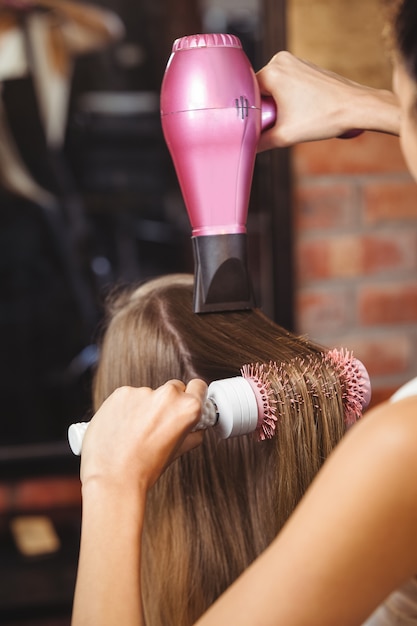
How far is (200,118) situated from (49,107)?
81cm

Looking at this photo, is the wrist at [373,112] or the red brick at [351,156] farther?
the red brick at [351,156]

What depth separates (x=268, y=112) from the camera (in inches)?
26.5

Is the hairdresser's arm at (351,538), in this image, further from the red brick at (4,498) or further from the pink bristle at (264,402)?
the red brick at (4,498)

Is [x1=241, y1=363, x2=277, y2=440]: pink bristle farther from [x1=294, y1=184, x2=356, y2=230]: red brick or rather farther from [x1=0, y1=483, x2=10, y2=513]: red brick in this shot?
[x1=0, y1=483, x2=10, y2=513]: red brick

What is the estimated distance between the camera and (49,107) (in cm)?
135

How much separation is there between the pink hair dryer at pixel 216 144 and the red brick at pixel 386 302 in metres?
0.83

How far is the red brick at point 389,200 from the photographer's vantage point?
1.43 m

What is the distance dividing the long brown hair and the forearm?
0.17 meters

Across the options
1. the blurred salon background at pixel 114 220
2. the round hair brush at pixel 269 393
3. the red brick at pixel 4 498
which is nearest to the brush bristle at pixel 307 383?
the round hair brush at pixel 269 393

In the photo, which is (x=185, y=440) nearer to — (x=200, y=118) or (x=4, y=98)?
(x=200, y=118)

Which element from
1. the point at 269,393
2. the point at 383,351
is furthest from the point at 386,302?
the point at 269,393

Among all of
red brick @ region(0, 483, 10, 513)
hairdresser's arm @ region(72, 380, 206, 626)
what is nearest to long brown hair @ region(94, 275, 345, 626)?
hairdresser's arm @ region(72, 380, 206, 626)

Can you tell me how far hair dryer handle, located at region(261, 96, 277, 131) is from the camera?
670mm

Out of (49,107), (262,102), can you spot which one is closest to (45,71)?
(49,107)
